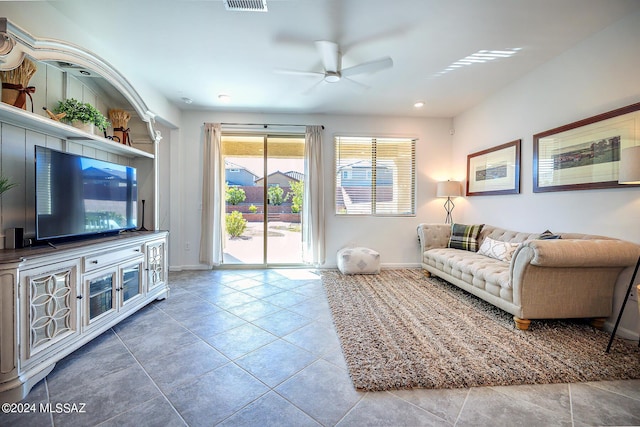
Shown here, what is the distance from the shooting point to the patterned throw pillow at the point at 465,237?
12.0ft

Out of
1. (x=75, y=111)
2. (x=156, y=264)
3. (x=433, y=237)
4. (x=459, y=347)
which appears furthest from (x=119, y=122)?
(x=433, y=237)

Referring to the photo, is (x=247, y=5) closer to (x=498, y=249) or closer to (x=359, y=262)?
(x=359, y=262)

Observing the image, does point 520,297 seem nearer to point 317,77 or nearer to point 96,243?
point 317,77

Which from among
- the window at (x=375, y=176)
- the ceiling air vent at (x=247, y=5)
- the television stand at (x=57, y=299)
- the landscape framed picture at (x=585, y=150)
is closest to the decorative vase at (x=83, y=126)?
the television stand at (x=57, y=299)

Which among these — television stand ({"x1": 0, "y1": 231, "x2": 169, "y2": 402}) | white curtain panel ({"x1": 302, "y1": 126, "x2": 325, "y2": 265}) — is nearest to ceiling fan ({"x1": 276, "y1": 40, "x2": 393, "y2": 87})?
white curtain panel ({"x1": 302, "y1": 126, "x2": 325, "y2": 265})

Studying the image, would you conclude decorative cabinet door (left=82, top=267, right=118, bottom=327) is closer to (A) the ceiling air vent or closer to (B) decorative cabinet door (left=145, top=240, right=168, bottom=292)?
(B) decorative cabinet door (left=145, top=240, right=168, bottom=292)

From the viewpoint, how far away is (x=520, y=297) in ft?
7.45

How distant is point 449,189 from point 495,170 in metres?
0.71

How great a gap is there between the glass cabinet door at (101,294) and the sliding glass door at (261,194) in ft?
7.42

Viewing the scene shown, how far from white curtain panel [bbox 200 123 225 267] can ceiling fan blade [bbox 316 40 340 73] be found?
2467 mm

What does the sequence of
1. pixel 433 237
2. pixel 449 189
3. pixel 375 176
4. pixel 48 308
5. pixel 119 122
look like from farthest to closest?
pixel 375 176, pixel 449 189, pixel 433 237, pixel 119 122, pixel 48 308

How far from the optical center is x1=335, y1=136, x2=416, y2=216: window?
4.61 meters

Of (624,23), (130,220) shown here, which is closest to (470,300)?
(624,23)

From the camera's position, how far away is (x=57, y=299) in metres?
1.75
